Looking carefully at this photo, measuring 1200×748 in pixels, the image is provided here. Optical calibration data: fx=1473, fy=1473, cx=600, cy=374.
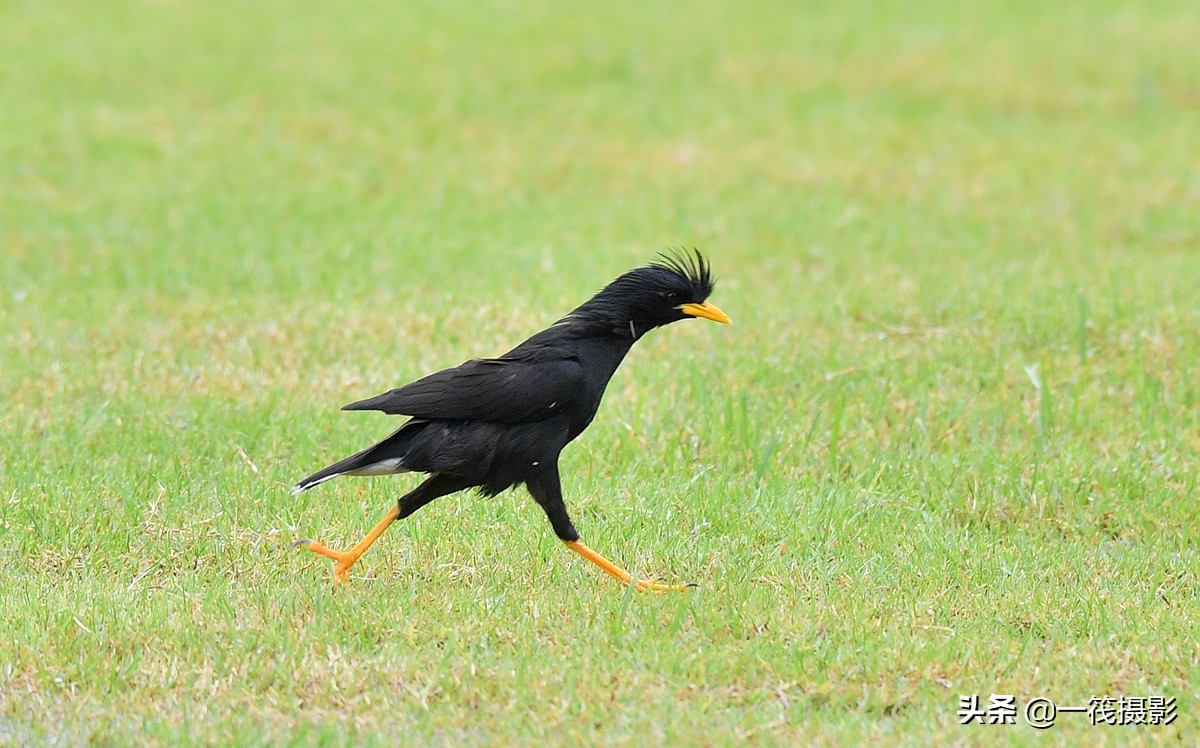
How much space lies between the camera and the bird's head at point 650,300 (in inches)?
224

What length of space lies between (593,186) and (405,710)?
8418mm

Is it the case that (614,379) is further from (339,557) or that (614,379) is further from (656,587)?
(339,557)

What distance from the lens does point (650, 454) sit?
705 centimetres

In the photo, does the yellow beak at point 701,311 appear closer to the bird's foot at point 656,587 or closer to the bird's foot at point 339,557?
the bird's foot at point 656,587

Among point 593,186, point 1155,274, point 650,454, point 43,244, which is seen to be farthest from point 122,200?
point 1155,274

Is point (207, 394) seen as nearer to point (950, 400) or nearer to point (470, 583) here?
point (470, 583)

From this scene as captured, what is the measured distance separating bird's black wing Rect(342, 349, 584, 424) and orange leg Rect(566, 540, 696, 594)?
1.74 ft

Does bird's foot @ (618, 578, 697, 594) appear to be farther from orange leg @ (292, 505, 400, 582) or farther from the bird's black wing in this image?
orange leg @ (292, 505, 400, 582)

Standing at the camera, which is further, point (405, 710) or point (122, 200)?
point (122, 200)

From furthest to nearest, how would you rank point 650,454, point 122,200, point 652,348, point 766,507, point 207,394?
point 122,200 < point 652,348 < point 207,394 < point 650,454 < point 766,507

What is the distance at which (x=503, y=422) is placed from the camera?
5.44 meters

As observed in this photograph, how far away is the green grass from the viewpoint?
480 centimetres

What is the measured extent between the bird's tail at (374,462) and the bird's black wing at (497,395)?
12 centimetres

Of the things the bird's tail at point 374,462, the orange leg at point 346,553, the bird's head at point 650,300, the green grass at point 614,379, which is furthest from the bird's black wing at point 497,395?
the green grass at point 614,379
